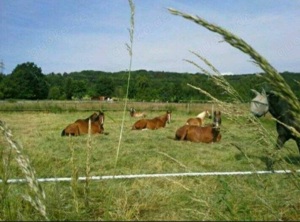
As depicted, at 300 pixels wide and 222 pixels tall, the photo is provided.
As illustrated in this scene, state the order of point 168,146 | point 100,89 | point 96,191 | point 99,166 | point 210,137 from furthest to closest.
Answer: point 100,89 < point 210,137 < point 168,146 < point 99,166 < point 96,191

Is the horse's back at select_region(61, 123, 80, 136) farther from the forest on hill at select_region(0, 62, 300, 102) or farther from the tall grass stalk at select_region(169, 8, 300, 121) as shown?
the tall grass stalk at select_region(169, 8, 300, 121)

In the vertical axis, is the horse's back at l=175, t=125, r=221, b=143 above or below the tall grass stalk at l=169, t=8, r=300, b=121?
below

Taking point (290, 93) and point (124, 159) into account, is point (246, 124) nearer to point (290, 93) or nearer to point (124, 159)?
point (290, 93)

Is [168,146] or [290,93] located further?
[168,146]

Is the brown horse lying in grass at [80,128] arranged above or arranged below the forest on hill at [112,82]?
below

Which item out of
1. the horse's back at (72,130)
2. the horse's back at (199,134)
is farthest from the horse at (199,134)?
the horse's back at (72,130)

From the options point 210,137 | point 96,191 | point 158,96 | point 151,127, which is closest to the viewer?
point 96,191

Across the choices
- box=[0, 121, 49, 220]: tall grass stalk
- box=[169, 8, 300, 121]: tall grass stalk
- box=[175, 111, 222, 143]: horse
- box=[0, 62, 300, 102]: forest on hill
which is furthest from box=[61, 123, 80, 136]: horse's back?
box=[169, 8, 300, 121]: tall grass stalk

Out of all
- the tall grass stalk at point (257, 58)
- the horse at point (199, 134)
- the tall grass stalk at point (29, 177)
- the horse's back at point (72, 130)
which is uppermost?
the tall grass stalk at point (257, 58)

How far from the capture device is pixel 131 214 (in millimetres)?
1596

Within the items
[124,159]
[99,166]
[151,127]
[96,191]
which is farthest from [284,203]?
[151,127]

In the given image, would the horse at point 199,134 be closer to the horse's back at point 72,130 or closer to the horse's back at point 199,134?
the horse's back at point 199,134

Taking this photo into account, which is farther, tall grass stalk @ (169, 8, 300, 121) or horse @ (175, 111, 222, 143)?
horse @ (175, 111, 222, 143)

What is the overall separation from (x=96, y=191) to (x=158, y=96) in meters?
60.7
